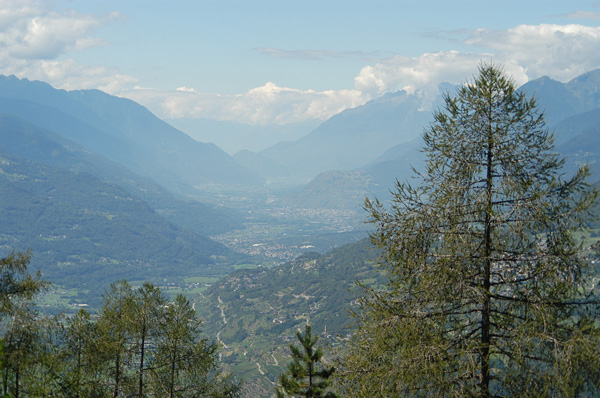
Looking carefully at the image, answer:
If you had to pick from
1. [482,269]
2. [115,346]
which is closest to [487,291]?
[482,269]

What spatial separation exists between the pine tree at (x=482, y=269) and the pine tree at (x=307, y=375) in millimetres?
12852

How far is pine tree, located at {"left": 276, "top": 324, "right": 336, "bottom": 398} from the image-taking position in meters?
22.5

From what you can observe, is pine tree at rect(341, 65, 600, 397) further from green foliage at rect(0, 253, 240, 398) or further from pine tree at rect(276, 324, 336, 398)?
pine tree at rect(276, 324, 336, 398)

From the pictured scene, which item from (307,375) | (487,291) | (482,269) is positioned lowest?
(307,375)

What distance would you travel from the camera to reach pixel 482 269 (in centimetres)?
969

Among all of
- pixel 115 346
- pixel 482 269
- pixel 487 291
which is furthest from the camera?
pixel 115 346

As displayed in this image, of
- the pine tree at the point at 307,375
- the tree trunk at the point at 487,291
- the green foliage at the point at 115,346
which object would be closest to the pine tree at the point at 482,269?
the tree trunk at the point at 487,291

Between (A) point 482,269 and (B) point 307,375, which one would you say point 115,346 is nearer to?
(B) point 307,375

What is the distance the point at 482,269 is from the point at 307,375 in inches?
601

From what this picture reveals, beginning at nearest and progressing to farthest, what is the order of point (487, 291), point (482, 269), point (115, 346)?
1. point (487, 291)
2. point (482, 269)
3. point (115, 346)

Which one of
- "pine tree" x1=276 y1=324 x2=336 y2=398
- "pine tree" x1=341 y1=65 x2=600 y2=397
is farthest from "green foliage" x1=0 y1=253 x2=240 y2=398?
"pine tree" x1=341 y1=65 x2=600 y2=397

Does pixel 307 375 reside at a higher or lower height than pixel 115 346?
lower

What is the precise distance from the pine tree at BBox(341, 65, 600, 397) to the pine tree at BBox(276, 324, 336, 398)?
42.2 feet

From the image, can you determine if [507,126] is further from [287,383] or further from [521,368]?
[287,383]
